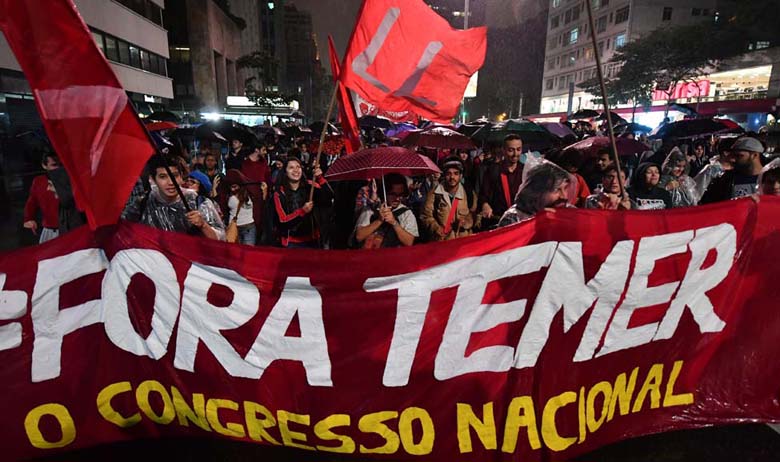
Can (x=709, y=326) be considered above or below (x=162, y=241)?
below

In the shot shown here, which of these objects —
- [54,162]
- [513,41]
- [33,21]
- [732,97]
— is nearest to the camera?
[33,21]

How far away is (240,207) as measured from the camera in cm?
623

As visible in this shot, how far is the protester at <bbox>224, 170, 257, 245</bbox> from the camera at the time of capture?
20.3ft

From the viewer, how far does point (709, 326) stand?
307 cm

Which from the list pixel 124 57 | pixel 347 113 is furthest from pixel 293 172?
pixel 124 57

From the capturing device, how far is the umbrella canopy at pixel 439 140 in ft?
29.0

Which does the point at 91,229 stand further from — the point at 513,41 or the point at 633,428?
the point at 513,41

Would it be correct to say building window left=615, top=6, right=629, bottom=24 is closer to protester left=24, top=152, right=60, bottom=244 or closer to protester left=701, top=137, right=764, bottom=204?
protester left=701, top=137, right=764, bottom=204

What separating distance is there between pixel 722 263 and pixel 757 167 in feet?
10.2

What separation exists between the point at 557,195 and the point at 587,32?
8554 cm

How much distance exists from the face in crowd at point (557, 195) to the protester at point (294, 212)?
2605mm

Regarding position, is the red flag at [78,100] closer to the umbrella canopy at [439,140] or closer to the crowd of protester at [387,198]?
the crowd of protester at [387,198]

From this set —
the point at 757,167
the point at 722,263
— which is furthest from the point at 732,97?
the point at 722,263

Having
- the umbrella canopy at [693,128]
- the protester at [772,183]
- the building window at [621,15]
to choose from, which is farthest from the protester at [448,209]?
the building window at [621,15]
